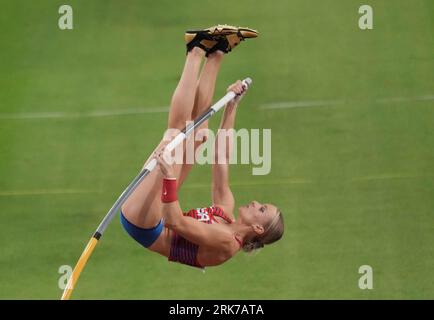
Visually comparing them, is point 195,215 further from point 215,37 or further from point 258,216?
point 215,37

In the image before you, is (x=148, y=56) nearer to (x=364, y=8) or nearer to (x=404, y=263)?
(x=364, y=8)

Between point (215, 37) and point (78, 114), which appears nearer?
point (215, 37)

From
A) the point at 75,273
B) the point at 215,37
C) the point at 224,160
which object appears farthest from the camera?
the point at 215,37

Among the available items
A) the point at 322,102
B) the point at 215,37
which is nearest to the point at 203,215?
the point at 215,37

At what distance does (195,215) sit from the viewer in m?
10.3

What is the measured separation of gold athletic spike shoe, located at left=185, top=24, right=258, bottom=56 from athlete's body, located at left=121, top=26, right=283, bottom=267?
0.01 metres

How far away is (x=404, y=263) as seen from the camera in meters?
12.2

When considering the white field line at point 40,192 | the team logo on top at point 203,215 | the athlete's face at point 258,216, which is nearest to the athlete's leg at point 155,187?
the team logo on top at point 203,215

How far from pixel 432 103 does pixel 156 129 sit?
382cm

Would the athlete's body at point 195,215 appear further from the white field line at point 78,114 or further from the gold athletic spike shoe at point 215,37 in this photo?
the white field line at point 78,114

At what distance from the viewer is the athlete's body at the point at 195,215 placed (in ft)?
32.9

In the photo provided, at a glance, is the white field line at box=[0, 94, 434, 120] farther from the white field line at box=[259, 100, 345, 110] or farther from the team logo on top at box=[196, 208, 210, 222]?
the team logo on top at box=[196, 208, 210, 222]

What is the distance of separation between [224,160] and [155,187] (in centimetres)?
93
